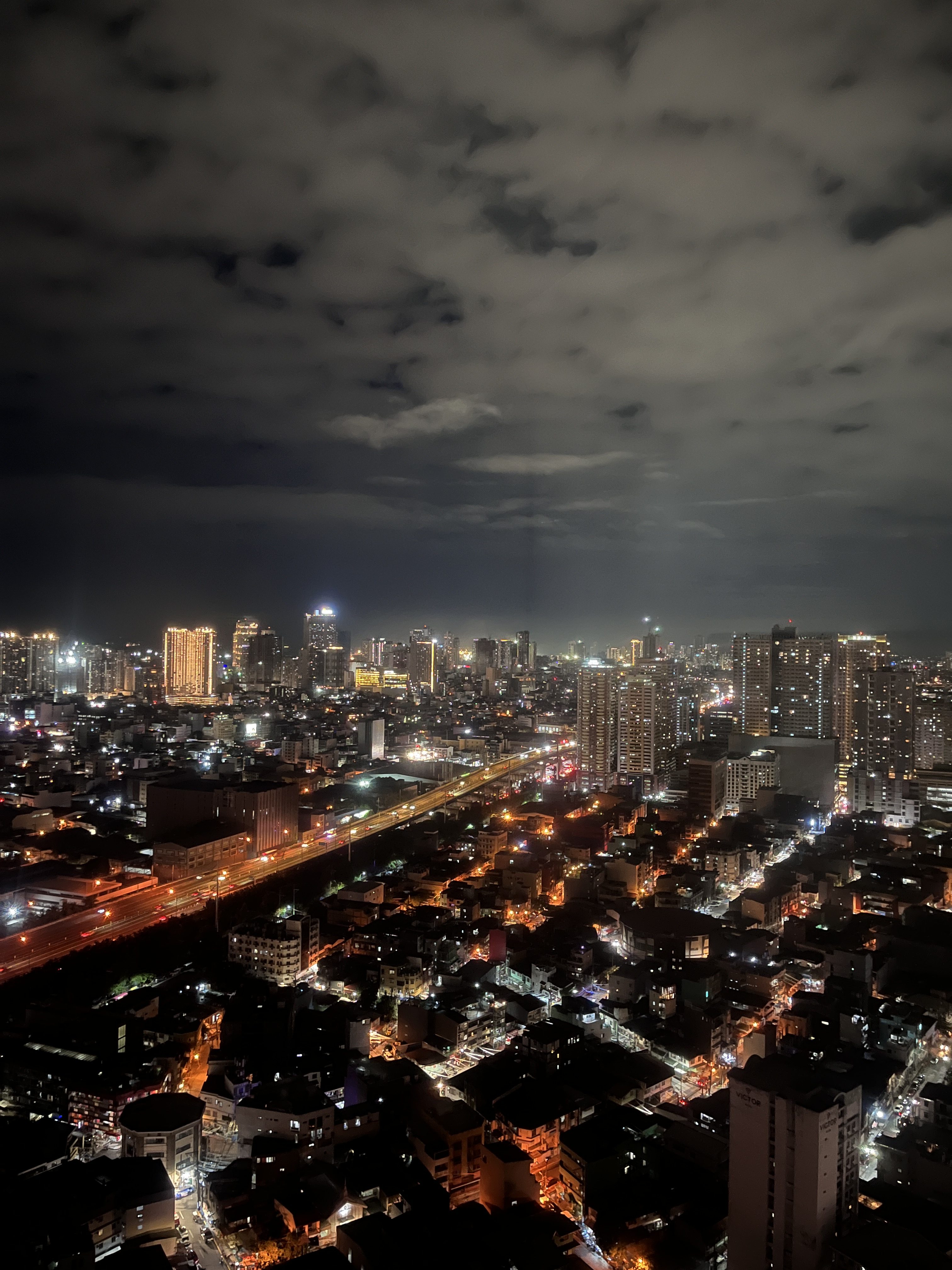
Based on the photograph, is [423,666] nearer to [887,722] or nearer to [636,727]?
[636,727]

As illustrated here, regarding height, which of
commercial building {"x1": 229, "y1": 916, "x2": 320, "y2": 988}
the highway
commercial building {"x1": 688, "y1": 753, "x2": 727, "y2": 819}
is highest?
commercial building {"x1": 688, "y1": 753, "x2": 727, "y2": 819}

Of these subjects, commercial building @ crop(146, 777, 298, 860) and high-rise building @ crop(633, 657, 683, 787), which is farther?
high-rise building @ crop(633, 657, 683, 787)

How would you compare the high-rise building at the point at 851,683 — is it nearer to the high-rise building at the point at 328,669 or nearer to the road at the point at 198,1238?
the road at the point at 198,1238

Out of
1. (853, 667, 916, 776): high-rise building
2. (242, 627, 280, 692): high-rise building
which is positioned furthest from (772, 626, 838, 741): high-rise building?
(242, 627, 280, 692): high-rise building

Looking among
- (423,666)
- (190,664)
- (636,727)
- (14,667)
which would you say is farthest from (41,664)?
(636,727)

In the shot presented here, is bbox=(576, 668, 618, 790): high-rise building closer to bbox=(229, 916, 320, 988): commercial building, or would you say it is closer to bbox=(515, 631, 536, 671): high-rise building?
bbox=(229, 916, 320, 988): commercial building

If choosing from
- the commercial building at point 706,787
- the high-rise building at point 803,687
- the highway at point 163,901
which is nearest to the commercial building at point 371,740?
the highway at point 163,901
